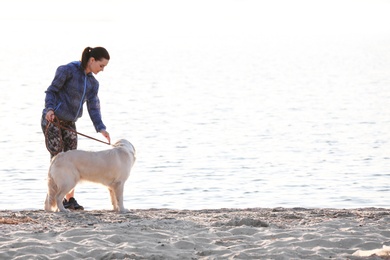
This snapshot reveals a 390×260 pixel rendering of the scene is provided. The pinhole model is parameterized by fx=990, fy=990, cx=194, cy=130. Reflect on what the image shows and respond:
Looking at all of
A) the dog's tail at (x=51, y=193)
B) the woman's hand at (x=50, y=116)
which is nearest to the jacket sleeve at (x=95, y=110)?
the woman's hand at (x=50, y=116)

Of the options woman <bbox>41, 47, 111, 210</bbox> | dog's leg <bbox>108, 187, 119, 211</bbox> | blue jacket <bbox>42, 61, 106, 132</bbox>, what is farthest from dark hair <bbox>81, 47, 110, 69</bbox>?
dog's leg <bbox>108, 187, 119, 211</bbox>

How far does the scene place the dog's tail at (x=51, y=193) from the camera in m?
10.5

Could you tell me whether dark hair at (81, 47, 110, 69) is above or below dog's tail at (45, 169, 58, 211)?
above

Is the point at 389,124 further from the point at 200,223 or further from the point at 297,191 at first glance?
the point at 200,223

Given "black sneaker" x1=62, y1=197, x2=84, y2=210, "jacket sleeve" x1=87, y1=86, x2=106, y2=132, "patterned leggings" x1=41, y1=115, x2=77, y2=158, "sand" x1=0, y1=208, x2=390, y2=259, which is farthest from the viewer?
"black sneaker" x1=62, y1=197, x2=84, y2=210

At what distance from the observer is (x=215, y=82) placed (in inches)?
2283

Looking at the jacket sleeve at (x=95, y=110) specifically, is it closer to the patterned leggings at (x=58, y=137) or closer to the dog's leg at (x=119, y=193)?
the patterned leggings at (x=58, y=137)

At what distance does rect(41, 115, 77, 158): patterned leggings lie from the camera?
10.6 metres

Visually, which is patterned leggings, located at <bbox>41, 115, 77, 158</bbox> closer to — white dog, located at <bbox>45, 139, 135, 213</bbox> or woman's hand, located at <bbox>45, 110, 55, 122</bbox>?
woman's hand, located at <bbox>45, 110, 55, 122</bbox>

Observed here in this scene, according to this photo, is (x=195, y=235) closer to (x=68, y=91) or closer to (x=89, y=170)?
(x=89, y=170)

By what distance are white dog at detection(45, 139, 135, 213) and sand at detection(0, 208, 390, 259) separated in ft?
0.88

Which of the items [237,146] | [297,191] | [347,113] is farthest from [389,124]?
[297,191]

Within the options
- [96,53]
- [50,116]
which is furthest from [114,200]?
[96,53]

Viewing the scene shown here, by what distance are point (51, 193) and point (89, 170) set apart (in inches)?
20.1
